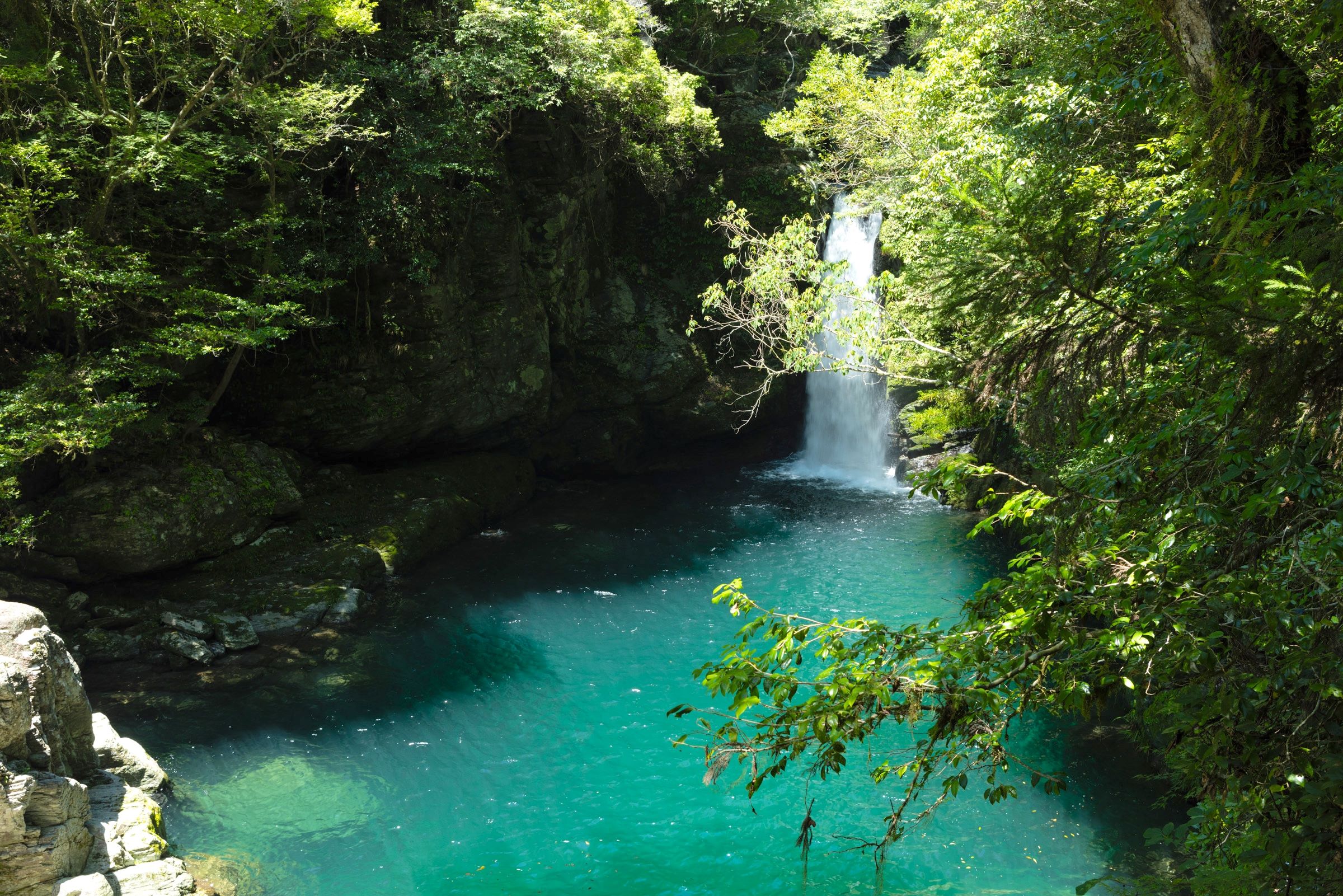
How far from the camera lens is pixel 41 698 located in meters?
7.18

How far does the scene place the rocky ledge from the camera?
6309 millimetres

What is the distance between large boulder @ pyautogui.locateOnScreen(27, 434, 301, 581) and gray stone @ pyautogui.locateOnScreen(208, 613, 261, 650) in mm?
1249

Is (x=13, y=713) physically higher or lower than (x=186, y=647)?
higher

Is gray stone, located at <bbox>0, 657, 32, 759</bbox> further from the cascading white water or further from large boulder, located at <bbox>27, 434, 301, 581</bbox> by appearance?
the cascading white water

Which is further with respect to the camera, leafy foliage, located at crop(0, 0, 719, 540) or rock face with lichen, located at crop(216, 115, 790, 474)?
rock face with lichen, located at crop(216, 115, 790, 474)

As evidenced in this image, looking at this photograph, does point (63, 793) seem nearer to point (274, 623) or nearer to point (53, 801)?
point (53, 801)

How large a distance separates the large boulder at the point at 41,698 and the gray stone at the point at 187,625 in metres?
3.19

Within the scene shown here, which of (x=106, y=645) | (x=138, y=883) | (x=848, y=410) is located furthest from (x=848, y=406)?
(x=138, y=883)

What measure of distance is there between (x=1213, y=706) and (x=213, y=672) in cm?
1089

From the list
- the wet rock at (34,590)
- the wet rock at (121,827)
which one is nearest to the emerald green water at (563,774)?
the wet rock at (121,827)

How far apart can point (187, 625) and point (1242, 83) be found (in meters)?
12.1

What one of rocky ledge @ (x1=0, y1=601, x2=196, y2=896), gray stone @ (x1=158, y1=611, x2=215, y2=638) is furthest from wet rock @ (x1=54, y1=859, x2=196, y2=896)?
gray stone @ (x1=158, y1=611, x2=215, y2=638)

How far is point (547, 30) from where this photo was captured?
14.9 metres

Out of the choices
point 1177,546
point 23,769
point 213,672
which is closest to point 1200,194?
point 1177,546
